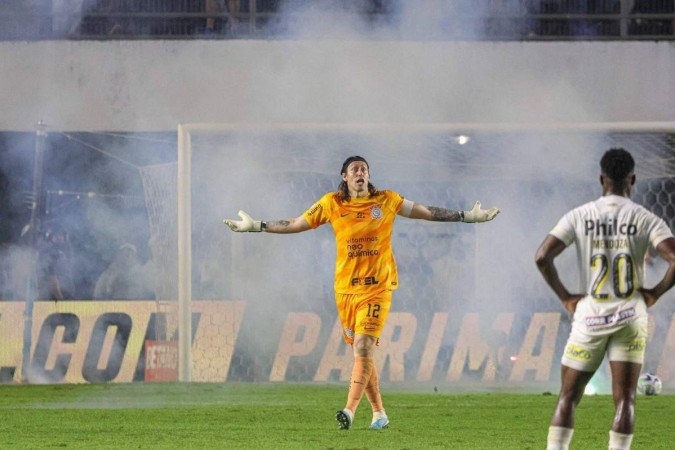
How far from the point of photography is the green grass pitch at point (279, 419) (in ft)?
23.9

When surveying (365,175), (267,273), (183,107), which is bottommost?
(267,273)

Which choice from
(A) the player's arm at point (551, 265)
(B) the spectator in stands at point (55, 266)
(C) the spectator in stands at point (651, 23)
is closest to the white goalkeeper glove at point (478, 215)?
(A) the player's arm at point (551, 265)

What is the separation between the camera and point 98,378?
1298 centimetres

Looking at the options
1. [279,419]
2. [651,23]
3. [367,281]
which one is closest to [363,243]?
[367,281]

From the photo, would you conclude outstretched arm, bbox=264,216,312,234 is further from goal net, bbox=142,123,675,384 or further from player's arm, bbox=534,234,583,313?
goal net, bbox=142,123,675,384

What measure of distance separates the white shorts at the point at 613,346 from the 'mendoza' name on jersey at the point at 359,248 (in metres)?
2.66

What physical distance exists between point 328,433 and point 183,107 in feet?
21.8

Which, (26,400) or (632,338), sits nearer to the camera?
(632,338)

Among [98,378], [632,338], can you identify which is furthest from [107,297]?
[632,338]

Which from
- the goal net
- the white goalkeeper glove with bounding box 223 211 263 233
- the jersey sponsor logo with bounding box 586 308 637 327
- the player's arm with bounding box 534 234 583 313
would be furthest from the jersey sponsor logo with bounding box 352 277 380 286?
the goal net

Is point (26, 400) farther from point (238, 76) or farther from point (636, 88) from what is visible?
point (636, 88)

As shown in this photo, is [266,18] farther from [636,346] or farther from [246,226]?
[636,346]

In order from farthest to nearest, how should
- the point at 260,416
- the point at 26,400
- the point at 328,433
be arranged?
1. the point at 26,400
2. the point at 260,416
3. the point at 328,433

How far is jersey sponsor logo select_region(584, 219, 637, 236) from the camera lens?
5.24 meters
